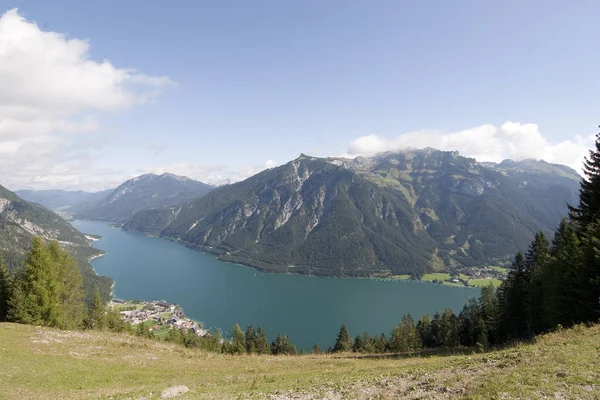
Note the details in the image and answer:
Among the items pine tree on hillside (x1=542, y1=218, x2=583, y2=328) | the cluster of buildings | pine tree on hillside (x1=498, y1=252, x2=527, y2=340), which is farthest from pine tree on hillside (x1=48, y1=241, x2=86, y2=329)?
the cluster of buildings

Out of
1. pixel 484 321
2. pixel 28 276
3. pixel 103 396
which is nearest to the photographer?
pixel 103 396

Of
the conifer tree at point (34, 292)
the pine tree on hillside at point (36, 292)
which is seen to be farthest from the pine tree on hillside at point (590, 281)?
the conifer tree at point (34, 292)

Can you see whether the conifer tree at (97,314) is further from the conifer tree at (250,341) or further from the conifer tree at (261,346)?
the conifer tree at (261,346)

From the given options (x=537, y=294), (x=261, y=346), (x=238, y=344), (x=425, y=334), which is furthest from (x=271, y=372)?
(x=425, y=334)

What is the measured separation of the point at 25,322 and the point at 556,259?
193 feet

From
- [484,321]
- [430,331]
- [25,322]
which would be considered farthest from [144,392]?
[430,331]

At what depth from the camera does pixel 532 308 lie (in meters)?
40.7

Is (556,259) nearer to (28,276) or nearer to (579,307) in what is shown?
(579,307)

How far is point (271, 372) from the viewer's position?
24.1m

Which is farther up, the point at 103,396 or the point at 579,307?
the point at 579,307

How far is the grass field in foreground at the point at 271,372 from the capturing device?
12924 millimetres

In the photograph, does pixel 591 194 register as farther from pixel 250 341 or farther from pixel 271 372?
pixel 250 341

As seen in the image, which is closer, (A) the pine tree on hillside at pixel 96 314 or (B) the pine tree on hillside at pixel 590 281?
(B) the pine tree on hillside at pixel 590 281

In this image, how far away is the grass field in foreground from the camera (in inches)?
509
